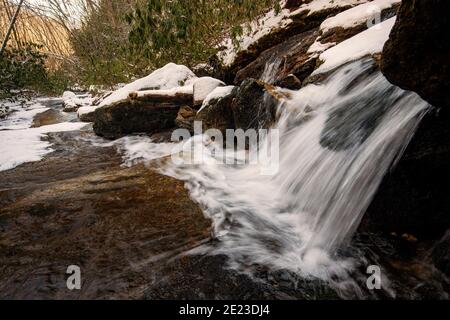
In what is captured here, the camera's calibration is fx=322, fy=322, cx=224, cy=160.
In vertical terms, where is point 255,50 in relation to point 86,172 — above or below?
above

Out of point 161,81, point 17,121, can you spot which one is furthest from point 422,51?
point 17,121

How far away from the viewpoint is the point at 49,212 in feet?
9.72

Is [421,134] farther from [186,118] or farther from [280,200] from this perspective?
[186,118]

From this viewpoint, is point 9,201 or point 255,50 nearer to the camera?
point 9,201

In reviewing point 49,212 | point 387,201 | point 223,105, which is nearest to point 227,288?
point 387,201

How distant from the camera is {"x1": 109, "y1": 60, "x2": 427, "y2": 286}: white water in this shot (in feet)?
7.96

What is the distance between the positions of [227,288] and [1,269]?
1.53 metres

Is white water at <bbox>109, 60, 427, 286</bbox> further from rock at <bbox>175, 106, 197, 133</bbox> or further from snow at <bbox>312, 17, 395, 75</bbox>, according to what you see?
rock at <bbox>175, 106, 197, 133</bbox>

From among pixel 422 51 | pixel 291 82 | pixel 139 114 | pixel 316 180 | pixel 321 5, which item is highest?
pixel 321 5

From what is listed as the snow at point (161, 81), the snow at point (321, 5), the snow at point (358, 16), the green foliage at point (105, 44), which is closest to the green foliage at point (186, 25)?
the snow at point (161, 81)

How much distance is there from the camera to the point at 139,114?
21.4 feet

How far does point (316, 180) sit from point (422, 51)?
1.48m

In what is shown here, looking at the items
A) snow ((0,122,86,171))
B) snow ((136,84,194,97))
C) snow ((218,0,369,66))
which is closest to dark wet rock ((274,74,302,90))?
snow ((136,84,194,97))
